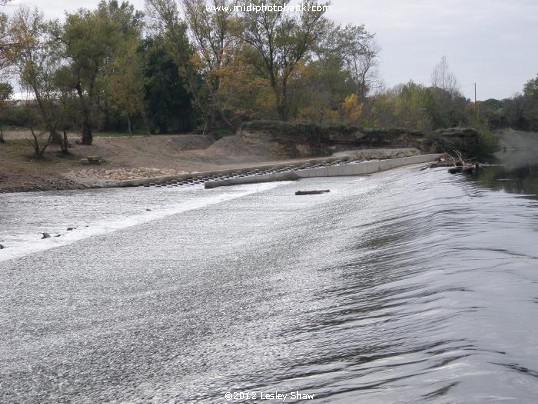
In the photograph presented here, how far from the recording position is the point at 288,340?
703 cm

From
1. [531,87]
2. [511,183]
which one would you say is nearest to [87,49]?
[511,183]

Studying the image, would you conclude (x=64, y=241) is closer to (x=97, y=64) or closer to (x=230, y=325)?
(x=230, y=325)

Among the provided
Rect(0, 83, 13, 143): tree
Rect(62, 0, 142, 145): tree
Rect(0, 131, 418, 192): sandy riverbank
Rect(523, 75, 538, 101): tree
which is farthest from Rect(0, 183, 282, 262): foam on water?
Rect(523, 75, 538, 101): tree

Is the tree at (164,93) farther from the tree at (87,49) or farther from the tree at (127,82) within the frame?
the tree at (87,49)

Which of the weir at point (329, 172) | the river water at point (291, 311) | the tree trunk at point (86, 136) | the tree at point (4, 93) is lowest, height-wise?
the river water at point (291, 311)

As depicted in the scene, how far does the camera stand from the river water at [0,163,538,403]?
18.0 feet

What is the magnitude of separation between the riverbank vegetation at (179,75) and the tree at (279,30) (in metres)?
0.08

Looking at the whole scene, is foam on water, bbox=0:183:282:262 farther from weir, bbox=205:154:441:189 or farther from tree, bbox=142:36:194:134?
tree, bbox=142:36:194:134

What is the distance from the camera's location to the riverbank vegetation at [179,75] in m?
39.4

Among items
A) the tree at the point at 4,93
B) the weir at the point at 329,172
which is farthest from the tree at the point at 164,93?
the weir at the point at 329,172

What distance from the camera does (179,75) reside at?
58.8m

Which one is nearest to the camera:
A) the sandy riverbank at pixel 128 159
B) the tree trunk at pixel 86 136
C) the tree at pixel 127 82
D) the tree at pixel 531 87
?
the sandy riverbank at pixel 128 159

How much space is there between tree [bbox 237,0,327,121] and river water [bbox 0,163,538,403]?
41.8 m

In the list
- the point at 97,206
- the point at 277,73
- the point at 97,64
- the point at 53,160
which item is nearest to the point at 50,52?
the point at 97,64
